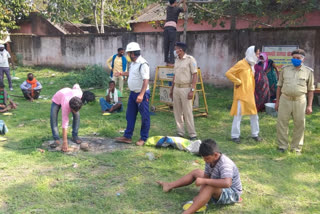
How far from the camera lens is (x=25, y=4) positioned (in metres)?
17.2

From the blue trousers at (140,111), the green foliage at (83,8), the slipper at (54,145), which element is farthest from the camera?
the green foliage at (83,8)

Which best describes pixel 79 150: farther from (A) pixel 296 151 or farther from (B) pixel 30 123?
(A) pixel 296 151

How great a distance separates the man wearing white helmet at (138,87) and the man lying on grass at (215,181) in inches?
90.5

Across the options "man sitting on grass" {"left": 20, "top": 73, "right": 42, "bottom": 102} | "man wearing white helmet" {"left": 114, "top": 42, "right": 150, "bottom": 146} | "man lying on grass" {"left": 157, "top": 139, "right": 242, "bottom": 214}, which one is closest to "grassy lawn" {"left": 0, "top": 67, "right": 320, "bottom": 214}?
"man lying on grass" {"left": 157, "top": 139, "right": 242, "bottom": 214}

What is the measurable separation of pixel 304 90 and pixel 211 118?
297 cm

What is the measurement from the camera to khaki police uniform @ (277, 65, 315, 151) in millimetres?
5688

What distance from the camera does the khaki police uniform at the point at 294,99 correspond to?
18.7 ft

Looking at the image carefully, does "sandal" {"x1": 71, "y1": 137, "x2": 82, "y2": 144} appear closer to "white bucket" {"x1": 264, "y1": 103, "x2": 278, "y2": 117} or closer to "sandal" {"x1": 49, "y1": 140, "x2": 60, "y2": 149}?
"sandal" {"x1": 49, "y1": 140, "x2": 60, "y2": 149}

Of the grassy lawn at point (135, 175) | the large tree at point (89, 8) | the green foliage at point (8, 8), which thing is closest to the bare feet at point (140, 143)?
the grassy lawn at point (135, 175)

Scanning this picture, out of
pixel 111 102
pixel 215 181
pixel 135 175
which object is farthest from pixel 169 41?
pixel 215 181

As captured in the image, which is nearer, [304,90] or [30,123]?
[304,90]

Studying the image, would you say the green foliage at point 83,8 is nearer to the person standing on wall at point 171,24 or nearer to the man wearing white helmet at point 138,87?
the person standing on wall at point 171,24

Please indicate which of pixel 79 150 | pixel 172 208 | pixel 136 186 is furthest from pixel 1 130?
pixel 172 208

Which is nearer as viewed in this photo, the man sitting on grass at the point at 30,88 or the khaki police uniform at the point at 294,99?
the khaki police uniform at the point at 294,99
